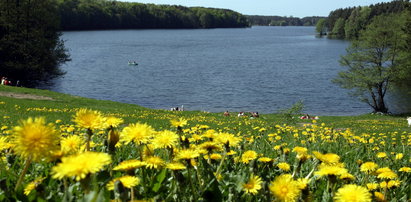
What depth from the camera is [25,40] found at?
40281mm

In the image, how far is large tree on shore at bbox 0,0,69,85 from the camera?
39469 millimetres

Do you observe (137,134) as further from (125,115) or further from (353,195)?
(125,115)

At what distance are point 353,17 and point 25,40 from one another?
12507cm

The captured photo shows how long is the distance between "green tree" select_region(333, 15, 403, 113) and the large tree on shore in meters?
31.7

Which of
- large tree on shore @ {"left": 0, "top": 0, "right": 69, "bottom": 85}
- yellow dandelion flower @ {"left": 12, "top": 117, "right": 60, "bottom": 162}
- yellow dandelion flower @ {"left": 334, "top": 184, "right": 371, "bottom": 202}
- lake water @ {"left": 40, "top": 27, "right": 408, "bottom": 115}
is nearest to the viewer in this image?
yellow dandelion flower @ {"left": 12, "top": 117, "right": 60, "bottom": 162}

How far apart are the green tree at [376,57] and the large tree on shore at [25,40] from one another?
104ft

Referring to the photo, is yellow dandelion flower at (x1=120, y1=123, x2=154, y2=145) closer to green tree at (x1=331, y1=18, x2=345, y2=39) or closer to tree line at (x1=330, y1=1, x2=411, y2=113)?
tree line at (x1=330, y1=1, x2=411, y2=113)

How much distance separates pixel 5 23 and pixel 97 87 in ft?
38.3

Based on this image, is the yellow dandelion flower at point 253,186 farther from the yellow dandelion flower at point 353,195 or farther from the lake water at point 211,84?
the lake water at point 211,84

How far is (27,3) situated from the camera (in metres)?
40.3

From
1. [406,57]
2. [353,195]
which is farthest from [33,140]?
[406,57]

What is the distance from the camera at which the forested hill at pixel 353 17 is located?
117688 mm

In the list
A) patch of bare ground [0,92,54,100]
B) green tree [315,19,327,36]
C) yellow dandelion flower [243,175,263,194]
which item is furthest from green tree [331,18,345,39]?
yellow dandelion flower [243,175,263,194]

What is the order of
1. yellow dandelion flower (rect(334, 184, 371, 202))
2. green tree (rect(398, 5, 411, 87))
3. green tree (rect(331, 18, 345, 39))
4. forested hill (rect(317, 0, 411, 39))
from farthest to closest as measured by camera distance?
green tree (rect(331, 18, 345, 39)) → forested hill (rect(317, 0, 411, 39)) → green tree (rect(398, 5, 411, 87)) → yellow dandelion flower (rect(334, 184, 371, 202))
